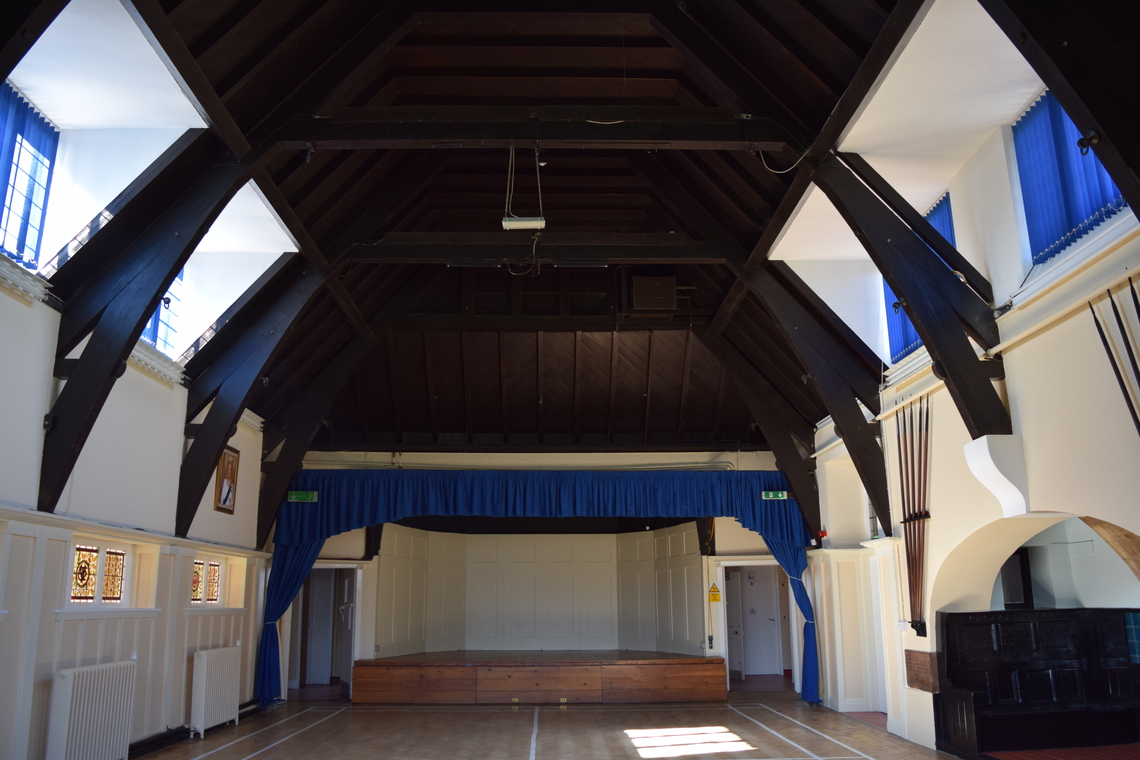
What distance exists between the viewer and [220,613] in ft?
34.9

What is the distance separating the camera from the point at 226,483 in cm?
1088

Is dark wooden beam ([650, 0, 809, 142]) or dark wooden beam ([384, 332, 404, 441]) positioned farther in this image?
dark wooden beam ([384, 332, 404, 441])

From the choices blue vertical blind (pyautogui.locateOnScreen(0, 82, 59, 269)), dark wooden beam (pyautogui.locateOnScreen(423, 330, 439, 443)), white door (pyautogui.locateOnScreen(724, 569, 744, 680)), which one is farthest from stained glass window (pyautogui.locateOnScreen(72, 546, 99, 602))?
white door (pyautogui.locateOnScreen(724, 569, 744, 680))

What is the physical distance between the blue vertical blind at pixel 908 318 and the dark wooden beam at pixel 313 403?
6.46 meters

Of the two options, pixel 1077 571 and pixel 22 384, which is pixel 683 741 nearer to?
pixel 1077 571

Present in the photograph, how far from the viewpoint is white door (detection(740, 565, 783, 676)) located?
15664 millimetres

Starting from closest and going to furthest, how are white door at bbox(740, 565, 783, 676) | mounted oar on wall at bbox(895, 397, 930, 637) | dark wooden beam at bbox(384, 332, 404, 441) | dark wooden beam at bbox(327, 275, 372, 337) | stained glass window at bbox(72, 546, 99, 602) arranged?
stained glass window at bbox(72, 546, 99, 602) → mounted oar on wall at bbox(895, 397, 930, 637) → dark wooden beam at bbox(327, 275, 372, 337) → dark wooden beam at bbox(384, 332, 404, 441) → white door at bbox(740, 565, 783, 676)

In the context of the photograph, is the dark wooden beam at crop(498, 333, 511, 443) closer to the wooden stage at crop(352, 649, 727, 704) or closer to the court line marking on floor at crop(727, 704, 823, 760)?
the wooden stage at crop(352, 649, 727, 704)

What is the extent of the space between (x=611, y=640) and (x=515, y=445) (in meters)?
4.66

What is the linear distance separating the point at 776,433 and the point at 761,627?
5.17 metres

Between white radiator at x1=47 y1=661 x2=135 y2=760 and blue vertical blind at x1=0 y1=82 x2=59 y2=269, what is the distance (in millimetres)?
3452

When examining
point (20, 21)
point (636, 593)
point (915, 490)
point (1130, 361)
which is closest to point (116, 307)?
point (20, 21)

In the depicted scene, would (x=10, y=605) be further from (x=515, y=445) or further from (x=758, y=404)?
(x=758, y=404)

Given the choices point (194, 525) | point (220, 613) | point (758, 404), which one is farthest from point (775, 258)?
point (220, 613)
